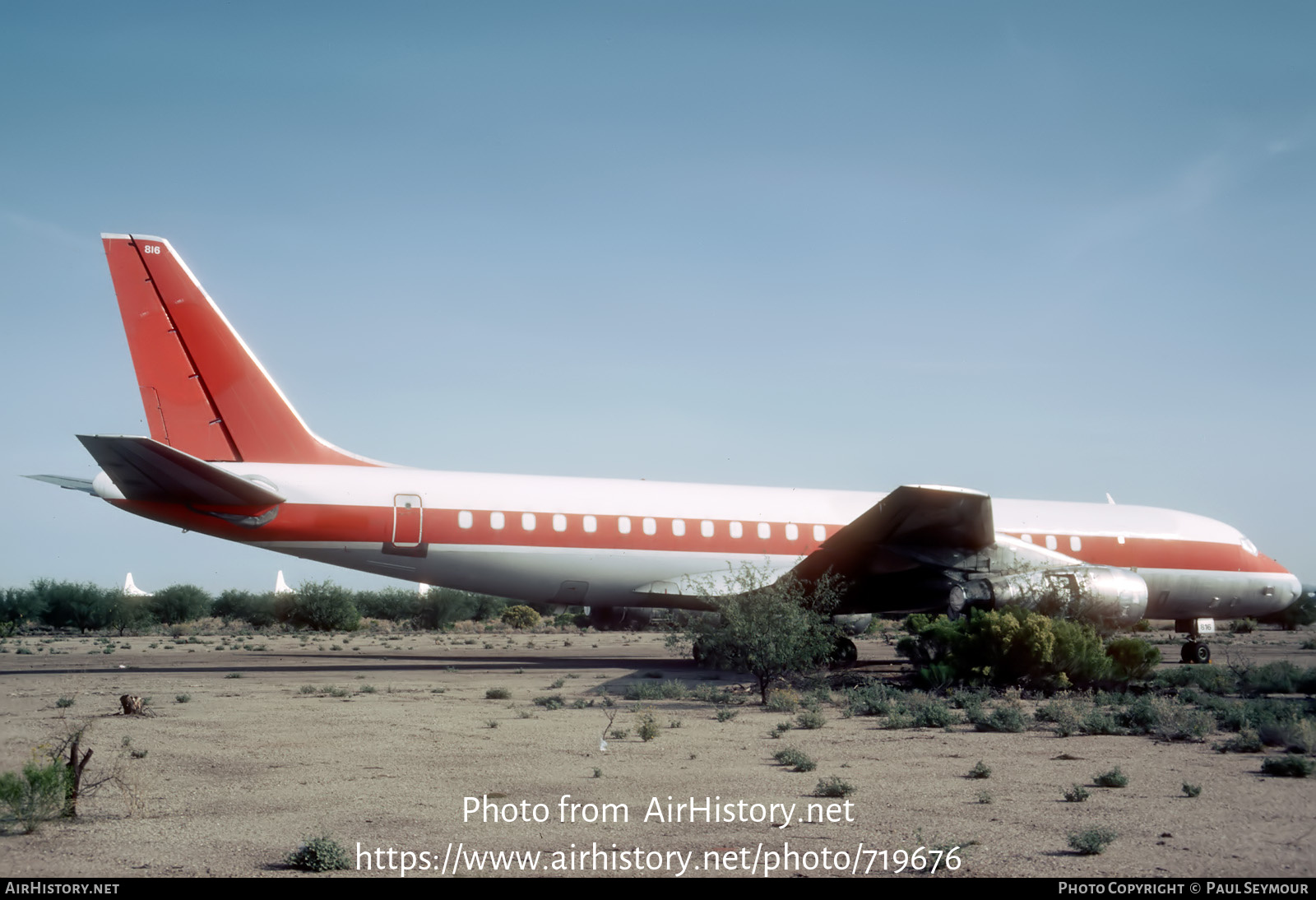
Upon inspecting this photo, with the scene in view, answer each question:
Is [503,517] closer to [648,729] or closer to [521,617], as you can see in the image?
[648,729]

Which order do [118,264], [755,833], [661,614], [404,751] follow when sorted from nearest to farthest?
[755,833] → [404,751] → [118,264] → [661,614]

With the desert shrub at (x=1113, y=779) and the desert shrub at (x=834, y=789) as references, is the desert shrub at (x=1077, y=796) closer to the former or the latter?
the desert shrub at (x=1113, y=779)

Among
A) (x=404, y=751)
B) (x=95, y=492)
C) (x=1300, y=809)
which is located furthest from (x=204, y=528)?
(x=1300, y=809)

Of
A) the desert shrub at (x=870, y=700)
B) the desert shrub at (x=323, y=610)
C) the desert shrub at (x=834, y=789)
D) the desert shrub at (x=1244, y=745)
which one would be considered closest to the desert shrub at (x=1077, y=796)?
the desert shrub at (x=834, y=789)

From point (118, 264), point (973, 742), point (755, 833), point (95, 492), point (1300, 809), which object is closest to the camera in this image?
point (755, 833)

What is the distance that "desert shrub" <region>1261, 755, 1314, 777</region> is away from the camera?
7379 millimetres

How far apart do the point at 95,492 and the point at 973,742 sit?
14.3 metres

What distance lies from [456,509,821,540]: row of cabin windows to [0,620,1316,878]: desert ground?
456cm

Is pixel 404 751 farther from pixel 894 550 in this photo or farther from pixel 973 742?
pixel 894 550

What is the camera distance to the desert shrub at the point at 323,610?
44.9 meters

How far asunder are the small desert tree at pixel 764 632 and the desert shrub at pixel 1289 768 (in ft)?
22.3

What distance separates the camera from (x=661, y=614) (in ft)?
69.2

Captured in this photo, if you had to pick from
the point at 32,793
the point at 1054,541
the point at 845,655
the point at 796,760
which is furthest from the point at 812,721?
the point at 1054,541

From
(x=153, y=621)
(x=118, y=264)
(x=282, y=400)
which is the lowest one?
(x=153, y=621)
